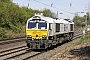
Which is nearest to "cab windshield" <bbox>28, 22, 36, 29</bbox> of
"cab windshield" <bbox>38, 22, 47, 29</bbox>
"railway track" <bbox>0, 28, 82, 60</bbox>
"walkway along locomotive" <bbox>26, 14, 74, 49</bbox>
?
"walkway along locomotive" <bbox>26, 14, 74, 49</bbox>

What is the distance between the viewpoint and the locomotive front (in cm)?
2044

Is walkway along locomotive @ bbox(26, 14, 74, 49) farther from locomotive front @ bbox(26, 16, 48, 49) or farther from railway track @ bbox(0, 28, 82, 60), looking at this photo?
railway track @ bbox(0, 28, 82, 60)

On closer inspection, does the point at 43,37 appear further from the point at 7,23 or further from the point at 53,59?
the point at 7,23

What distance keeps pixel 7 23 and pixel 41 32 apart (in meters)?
22.2

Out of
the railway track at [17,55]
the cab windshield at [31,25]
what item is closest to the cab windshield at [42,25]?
the cab windshield at [31,25]

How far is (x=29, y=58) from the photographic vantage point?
16.9 meters

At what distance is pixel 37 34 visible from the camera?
20.5 meters

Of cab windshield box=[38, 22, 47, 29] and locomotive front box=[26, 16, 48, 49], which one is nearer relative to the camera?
locomotive front box=[26, 16, 48, 49]

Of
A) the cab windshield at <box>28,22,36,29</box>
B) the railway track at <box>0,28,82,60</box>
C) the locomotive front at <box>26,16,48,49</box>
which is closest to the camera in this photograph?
the railway track at <box>0,28,82,60</box>

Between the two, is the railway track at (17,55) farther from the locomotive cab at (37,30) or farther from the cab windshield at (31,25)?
the cab windshield at (31,25)

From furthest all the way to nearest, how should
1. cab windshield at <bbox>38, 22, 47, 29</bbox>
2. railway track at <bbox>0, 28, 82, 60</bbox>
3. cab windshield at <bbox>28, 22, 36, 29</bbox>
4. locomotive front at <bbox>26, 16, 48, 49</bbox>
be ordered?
cab windshield at <bbox>28, 22, 36, 29</bbox>, cab windshield at <bbox>38, 22, 47, 29</bbox>, locomotive front at <bbox>26, 16, 48, 49</bbox>, railway track at <bbox>0, 28, 82, 60</bbox>

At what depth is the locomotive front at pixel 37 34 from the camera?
20.4m

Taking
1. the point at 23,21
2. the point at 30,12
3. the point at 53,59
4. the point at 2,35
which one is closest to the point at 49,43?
the point at 53,59

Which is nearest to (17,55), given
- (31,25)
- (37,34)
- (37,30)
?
(37,34)
